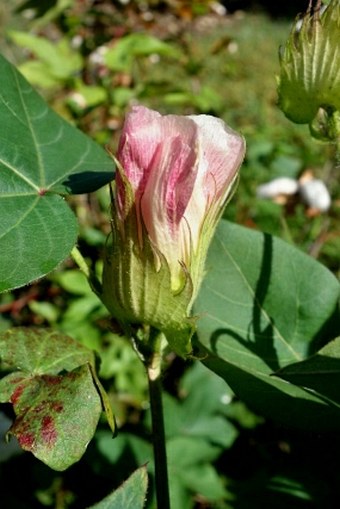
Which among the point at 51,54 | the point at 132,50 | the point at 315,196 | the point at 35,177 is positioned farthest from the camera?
the point at 51,54

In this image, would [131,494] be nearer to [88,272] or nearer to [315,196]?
[88,272]

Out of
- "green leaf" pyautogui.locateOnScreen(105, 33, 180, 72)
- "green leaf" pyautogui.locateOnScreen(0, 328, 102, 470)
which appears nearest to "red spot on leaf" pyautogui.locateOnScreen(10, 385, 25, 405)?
"green leaf" pyautogui.locateOnScreen(0, 328, 102, 470)

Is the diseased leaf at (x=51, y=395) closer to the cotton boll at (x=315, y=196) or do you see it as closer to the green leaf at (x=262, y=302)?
the green leaf at (x=262, y=302)

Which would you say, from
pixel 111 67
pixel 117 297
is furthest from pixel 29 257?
pixel 111 67

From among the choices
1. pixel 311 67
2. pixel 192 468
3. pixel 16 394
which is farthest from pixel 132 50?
pixel 16 394

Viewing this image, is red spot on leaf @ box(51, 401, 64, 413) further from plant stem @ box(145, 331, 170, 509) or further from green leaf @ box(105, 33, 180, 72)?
green leaf @ box(105, 33, 180, 72)

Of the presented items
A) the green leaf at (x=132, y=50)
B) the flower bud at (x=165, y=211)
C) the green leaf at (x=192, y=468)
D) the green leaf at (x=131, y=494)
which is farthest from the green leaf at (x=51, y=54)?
the green leaf at (x=131, y=494)
